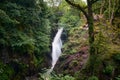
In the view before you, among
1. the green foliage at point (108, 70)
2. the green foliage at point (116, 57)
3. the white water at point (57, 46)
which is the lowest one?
the white water at point (57, 46)

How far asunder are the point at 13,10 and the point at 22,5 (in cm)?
152

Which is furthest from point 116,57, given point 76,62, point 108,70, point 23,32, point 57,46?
point 57,46

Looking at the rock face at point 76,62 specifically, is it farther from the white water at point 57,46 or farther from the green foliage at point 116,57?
the white water at point 57,46

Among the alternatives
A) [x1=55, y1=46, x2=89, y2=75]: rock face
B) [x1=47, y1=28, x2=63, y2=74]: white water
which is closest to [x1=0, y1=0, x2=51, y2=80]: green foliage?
[x1=55, y1=46, x2=89, y2=75]: rock face

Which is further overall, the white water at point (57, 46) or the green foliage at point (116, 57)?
the white water at point (57, 46)

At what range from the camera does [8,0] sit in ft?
45.0

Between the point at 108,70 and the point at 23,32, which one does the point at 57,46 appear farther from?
the point at 108,70

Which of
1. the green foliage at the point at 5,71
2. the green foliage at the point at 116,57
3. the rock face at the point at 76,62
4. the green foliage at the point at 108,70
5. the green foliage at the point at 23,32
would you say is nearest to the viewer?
the green foliage at the point at 108,70

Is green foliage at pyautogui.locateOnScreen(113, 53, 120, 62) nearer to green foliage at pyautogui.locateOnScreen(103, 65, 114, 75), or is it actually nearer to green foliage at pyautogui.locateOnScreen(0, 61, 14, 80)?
green foliage at pyautogui.locateOnScreen(103, 65, 114, 75)

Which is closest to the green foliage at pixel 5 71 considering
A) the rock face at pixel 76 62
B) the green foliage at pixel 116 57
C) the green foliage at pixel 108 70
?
the rock face at pixel 76 62

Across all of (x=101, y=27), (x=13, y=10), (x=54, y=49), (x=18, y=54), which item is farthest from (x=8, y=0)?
(x=54, y=49)

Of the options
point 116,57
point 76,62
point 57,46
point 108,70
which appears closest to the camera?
point 108,70

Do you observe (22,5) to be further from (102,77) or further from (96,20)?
(102,77)

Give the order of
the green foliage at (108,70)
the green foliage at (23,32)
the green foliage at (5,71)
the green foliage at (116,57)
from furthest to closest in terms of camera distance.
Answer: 1. the green foliage at (23,32)
2. the green foliage at (5,71)
3. the green foliage at (116,57)
4. the green foliage at (108,70)
